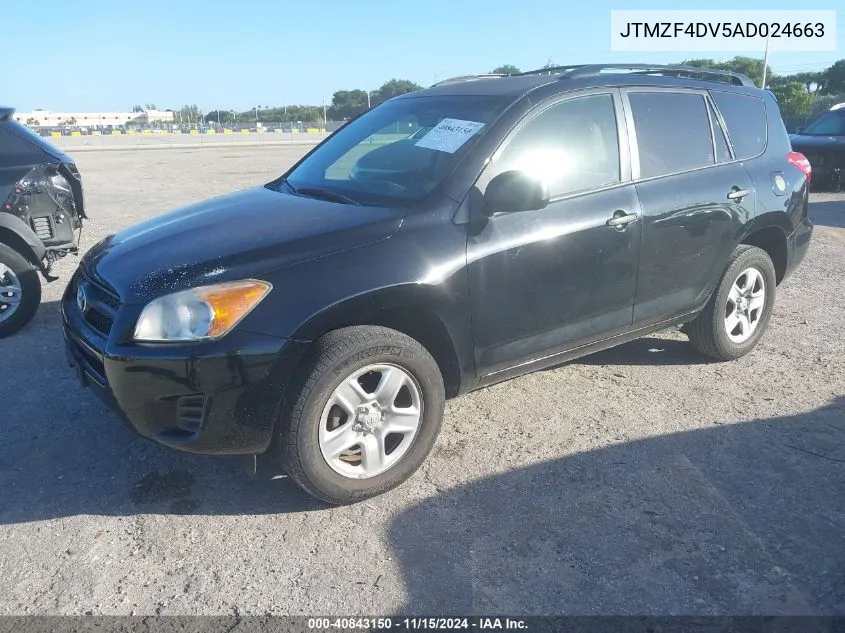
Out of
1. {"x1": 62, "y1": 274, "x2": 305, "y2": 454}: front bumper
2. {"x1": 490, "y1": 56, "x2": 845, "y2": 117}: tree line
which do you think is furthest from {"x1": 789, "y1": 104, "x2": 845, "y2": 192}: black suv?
{"x1": 490, "y1": 56, "x2": 845, "y2": 117}: tree line

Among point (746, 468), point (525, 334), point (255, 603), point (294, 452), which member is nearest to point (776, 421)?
point (746, 468)

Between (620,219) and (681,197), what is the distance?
564 millimetres

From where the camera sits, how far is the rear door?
391 centimetres

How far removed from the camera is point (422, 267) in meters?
3.07

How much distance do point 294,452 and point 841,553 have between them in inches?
87.2

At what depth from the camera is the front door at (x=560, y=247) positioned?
3316 mm

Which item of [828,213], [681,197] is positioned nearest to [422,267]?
[681,197]

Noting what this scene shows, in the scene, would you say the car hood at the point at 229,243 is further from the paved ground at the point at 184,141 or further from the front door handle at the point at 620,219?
the paved ground at the point at 184,141

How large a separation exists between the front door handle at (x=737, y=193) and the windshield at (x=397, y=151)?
1665 millimetres

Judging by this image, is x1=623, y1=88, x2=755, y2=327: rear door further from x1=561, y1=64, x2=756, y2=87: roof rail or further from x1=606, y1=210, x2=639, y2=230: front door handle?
x1=561, y1=64, x2=756, y2=87: roof rail

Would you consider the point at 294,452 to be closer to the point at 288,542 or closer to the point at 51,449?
the point at 288,542

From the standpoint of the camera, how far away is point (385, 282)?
297cm

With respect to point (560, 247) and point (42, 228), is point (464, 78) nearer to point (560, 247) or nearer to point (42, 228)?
point (560, 247)

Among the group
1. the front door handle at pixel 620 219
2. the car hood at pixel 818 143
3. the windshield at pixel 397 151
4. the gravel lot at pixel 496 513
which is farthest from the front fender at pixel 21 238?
the car hood at pixel 818 143
